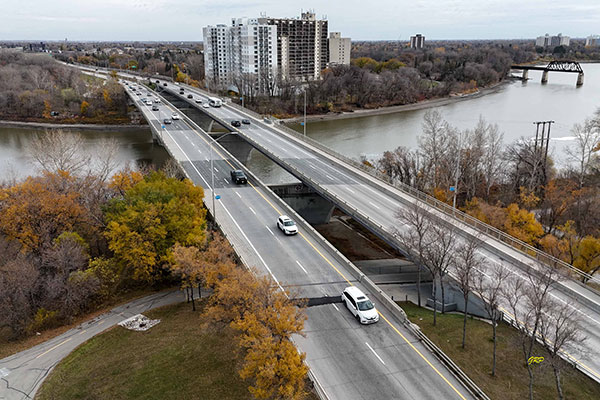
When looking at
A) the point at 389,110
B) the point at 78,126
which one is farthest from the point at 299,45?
the point at 78,126

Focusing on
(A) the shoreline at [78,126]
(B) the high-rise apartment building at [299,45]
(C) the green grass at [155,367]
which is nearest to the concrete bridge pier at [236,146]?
(A) the shoreline at [78,126]

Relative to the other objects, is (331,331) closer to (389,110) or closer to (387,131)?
(387,131)

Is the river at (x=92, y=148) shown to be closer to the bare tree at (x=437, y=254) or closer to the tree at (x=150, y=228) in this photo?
the tree at (x=150, y=228)

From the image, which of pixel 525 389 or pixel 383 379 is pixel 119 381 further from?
pixel 525 389

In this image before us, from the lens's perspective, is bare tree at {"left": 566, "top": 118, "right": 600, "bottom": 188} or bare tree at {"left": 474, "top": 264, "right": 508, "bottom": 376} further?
bare tree at {"left": 566, "top": 118, "right": 600, "bottom": 188}

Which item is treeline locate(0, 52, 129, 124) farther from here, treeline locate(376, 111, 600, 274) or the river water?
treeline locate(376, 111, 600, 274)

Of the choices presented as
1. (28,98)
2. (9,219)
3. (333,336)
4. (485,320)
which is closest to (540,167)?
(485,320)

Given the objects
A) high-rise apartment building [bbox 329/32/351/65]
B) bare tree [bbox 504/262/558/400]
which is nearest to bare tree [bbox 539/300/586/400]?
bare tree [bbox 504/262/558/400]
